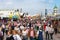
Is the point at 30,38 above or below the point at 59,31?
above

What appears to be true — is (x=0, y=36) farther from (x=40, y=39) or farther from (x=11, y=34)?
(x=11, y=34)

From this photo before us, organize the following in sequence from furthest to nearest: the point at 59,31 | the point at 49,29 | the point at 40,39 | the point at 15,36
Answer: the point at 59,31, the point at 49,29, the point at 40,39, the point at 15,36

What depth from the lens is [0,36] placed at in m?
13.4

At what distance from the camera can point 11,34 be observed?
9531 millimetres

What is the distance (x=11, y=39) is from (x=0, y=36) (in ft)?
13.4

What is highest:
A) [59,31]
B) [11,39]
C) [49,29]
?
[11,39]

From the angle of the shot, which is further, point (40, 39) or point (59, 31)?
point (59, 31)

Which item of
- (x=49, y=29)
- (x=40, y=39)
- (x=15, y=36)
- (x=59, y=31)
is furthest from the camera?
(x=59, y=31)

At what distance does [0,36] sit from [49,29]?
5231mm

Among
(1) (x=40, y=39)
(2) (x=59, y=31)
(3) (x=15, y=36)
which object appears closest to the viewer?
(3) (x=15, y=36)

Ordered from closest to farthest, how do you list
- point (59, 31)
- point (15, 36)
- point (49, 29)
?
point (15, 36) < point (49, 29) < point (59, 31)

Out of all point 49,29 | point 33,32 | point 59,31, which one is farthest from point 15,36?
point 59,31

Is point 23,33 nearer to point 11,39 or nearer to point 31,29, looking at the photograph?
point 31,29

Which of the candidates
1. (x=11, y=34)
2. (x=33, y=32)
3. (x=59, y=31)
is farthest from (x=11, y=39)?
(x=59, y=31)
